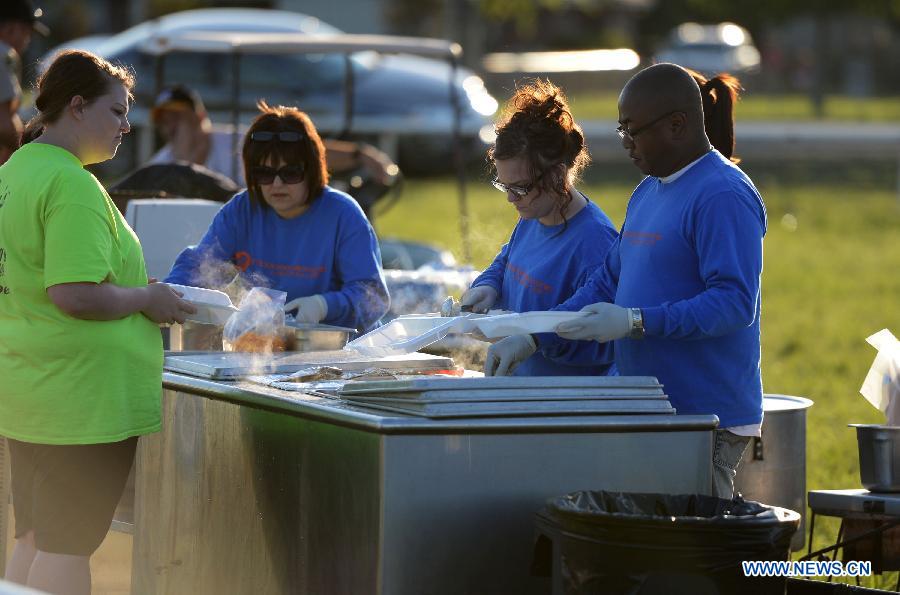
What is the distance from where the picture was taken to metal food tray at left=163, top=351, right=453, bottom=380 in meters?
4.11

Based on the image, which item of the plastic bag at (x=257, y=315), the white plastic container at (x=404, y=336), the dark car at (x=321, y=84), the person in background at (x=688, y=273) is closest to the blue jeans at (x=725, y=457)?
the person in background at (x=688, y=273)

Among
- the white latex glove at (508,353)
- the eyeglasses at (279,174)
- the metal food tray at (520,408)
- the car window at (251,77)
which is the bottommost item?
the metal food tray at (520,408)

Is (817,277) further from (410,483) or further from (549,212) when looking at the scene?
(410,483)

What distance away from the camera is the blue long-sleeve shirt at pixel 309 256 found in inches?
202

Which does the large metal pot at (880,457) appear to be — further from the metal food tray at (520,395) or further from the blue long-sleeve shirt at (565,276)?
the metal food tray at (520,395)

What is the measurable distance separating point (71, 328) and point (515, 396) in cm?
112

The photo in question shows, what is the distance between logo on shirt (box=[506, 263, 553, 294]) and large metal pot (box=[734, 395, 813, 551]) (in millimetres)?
862

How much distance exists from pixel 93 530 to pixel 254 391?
0.57 metres

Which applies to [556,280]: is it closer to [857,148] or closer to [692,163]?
[692,163]

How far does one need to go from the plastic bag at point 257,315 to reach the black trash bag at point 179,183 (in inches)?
97.9

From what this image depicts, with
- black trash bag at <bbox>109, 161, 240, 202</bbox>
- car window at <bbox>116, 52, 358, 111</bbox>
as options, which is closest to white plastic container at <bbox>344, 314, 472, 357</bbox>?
black trash bag at <bbox>109, 161, 240, 202</bbox>

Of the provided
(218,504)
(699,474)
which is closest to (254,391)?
(218,504)

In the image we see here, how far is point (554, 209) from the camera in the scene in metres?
4.32

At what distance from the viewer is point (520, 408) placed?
348 centimetres
